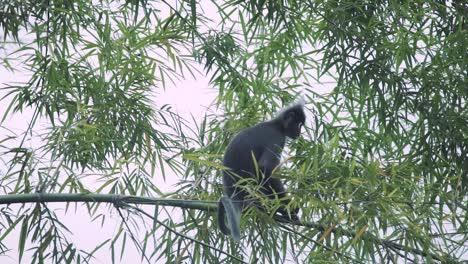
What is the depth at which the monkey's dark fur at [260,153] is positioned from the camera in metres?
3.83

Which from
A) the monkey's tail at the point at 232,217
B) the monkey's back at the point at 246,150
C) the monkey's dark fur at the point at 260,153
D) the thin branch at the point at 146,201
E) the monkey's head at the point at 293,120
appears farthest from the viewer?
the monkey's head at the point at 293,120

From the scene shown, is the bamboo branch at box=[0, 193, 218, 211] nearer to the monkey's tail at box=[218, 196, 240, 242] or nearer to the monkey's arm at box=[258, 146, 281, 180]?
the monkey's tail at box=[218, 196, 240, 242]

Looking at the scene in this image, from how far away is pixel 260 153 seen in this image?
402 centimetres

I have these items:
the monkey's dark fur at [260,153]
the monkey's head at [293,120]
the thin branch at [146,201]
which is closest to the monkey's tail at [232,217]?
the thin branch at [146,201]

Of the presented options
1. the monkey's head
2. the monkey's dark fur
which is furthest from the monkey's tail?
the monkey's head

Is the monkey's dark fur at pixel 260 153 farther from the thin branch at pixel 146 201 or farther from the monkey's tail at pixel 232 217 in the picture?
the thin branch at pixel 146 201

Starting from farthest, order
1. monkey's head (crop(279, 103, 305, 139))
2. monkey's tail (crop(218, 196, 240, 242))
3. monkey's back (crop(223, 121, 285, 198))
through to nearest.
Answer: monkey's head (crop(279, 103, 305, 139)) < monkey's back (crop(223, 121, 285, 198)) < monkey's tail (crop(218, 196, 240, 242))

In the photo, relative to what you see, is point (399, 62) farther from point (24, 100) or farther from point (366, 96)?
point (24, 100)

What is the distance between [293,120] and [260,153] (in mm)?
316

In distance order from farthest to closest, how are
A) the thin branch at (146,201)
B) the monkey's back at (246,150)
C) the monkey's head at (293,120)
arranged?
the monkey's head at (293,120) < the monkey's back at (246,150) < the thin branch at (146,201)

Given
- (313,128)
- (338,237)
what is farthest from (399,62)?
(338,237)

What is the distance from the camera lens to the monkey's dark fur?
12.6 ft

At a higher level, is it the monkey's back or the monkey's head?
the monkey's head

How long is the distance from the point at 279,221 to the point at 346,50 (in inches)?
43.2
